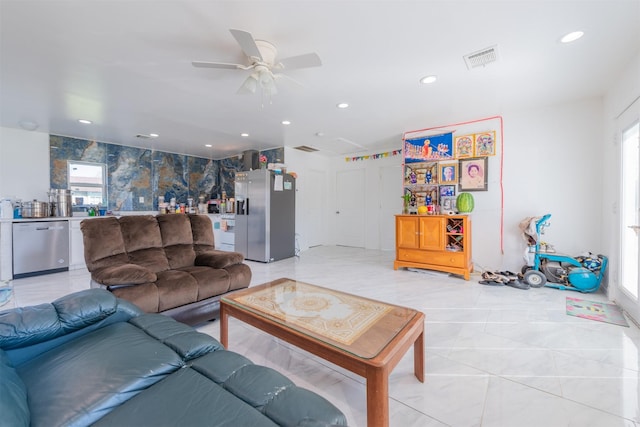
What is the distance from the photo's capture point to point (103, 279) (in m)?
1.96

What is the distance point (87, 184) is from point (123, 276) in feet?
14.5

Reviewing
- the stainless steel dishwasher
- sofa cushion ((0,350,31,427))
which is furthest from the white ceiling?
sofa cushion ((0,350,31,427))

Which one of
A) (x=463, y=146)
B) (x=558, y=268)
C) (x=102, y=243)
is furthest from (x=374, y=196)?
(x=102, y=243)

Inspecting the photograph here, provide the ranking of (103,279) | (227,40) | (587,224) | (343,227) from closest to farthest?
(103,279) < (227,40) < (587,224) < (343,227)

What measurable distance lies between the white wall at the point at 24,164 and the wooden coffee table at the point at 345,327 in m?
5.09

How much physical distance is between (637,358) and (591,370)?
18.7 inches

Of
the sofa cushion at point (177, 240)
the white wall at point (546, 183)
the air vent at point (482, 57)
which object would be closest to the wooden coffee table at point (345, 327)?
the sofa cushion at point (177, 240)

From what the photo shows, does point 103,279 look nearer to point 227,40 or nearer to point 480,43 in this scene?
point 227,40

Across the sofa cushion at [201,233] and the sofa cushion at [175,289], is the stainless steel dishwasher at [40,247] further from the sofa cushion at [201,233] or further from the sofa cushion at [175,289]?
the sofa cushion at [175,289]

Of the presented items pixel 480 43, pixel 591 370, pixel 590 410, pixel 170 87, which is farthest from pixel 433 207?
pixel 170 87

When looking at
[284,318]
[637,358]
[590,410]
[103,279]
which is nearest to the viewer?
[590,410]

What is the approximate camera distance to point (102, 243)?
7.54 feet

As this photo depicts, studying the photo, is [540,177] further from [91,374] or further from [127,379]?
[91,374]

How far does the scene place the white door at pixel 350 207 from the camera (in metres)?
6.51
